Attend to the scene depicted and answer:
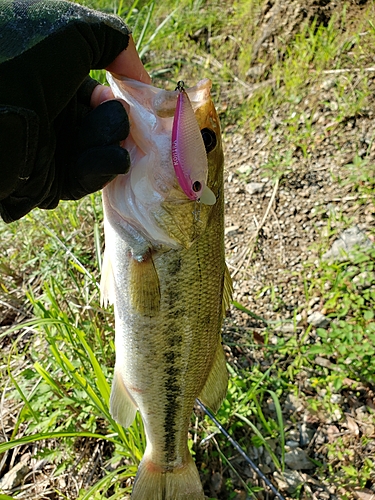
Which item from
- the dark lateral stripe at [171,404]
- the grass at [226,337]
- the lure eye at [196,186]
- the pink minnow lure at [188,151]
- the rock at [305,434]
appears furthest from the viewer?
the rock at [305,434]

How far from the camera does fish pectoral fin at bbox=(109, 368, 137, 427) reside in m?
→ 2.09

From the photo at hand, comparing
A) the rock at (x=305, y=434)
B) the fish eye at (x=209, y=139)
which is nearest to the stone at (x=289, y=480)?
the rock at (x=305, y=434)

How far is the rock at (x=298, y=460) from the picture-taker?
2.60 m

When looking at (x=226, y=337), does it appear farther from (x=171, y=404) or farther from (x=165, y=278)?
(x=165, y=278)

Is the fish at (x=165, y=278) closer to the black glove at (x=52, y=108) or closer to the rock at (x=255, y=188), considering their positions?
the black glove at (x=52, y=108)

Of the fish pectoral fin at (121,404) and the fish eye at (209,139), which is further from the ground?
the fish eye at (209,139)

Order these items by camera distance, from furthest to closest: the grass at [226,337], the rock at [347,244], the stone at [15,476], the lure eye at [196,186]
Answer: the rock at [347,244] → the stone at [15,476] → the grass at [226,337] → the lure eye at [196,186]

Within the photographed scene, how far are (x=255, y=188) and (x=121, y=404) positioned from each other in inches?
95.9

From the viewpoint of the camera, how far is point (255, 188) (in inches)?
156

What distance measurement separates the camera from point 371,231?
10.7 ft

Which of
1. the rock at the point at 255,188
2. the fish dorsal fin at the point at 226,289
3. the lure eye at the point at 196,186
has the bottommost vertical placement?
the rock at the point at 255,188

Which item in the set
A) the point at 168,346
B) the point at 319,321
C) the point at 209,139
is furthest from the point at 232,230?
the point at 209,139

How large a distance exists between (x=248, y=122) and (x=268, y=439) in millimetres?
3097

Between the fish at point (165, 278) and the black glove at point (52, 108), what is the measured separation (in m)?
0.14
